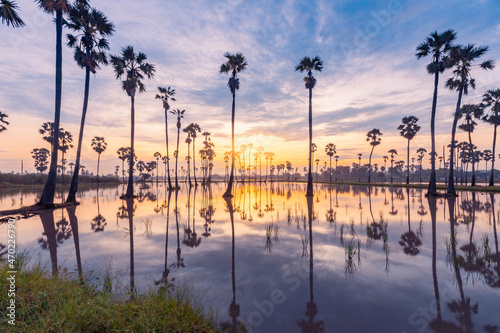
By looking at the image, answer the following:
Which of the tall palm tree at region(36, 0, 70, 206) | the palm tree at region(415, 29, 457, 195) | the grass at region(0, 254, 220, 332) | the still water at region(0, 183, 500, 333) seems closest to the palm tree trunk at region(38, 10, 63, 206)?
the tall palm tree at region(36, 0, 70, 206)

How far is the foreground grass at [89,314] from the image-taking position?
347cm

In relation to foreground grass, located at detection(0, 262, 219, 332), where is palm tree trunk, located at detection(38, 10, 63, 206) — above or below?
above

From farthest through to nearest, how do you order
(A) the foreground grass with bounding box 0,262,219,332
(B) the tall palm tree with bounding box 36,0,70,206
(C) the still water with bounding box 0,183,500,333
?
(B) the tall palm tree with bounding box 36,0,70,206 < (C) the still water with bounding box 0,183,500,333 < (A) the foreground grass with bounding box 0,262,219,332

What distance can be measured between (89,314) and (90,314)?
0.02 m

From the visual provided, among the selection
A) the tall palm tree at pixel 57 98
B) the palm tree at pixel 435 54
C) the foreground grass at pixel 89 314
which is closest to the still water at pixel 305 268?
the foreground grass at pixel 89 314

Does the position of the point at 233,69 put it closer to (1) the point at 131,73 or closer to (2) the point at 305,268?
(1) the point at 131,73

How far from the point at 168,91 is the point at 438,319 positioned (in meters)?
52.9

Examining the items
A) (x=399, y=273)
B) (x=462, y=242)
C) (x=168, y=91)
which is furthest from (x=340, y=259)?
(x=168, y=91)

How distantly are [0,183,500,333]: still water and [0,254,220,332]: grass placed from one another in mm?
1040

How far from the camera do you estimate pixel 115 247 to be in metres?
9.23

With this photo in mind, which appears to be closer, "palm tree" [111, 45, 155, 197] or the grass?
the grass

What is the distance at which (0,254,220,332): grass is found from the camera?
3.47 m

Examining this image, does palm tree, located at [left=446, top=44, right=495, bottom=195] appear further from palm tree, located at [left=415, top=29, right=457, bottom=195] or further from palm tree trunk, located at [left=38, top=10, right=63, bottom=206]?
palm tree trunk, located at [left=38, top=10, right=63, bottom=206]

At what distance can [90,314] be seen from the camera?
376 cm
